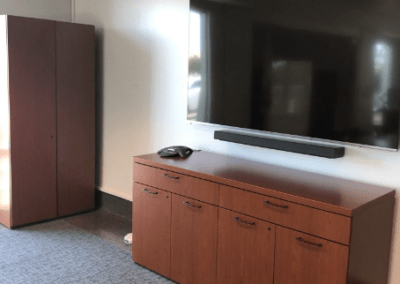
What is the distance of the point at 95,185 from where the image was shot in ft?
14.4

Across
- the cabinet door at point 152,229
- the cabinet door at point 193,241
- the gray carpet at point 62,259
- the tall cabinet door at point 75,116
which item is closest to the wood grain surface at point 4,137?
the gray carpet at point 62,259

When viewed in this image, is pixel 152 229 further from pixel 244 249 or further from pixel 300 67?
pixel 300 67

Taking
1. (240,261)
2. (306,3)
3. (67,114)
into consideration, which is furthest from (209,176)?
(67,114)

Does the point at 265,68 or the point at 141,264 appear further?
the point at 141,264

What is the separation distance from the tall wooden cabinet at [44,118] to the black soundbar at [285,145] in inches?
57.0

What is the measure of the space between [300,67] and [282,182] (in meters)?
0.65

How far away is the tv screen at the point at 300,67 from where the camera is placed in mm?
2363

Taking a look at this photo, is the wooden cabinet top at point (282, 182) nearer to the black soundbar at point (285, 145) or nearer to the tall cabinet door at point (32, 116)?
the black soundbar at point (285, 145)

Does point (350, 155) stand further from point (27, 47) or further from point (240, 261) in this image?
point (27, 47)

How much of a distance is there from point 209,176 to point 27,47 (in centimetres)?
193

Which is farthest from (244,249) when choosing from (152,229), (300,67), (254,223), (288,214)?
(300,67)

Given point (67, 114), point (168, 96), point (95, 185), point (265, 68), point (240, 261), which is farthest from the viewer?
point (95, 185)

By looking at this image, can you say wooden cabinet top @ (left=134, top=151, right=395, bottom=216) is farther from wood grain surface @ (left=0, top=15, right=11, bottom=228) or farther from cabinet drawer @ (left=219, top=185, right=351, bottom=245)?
wood grain surface @ (left=0, top=15, right=11, bottom=228)

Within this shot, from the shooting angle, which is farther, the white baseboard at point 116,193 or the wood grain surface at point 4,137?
the white baseboard at point 116,193
